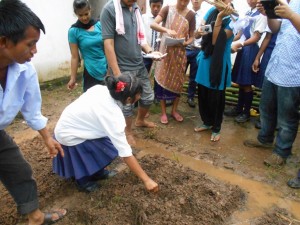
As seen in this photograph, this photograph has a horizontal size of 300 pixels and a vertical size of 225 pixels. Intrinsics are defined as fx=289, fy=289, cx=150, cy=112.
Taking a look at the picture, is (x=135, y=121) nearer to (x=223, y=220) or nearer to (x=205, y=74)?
(x=205, y=74)

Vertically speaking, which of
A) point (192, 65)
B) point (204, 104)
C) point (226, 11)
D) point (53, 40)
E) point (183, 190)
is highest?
point (226, 11)

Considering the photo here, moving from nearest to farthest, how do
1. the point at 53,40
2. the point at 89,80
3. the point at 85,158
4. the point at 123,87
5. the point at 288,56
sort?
the point at 123,87
the point at 85,158
the point at 288,56
the point at 89,80
the point at 53,40

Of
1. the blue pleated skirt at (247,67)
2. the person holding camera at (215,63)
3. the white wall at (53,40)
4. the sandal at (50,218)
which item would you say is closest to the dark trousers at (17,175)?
the sandal at (50,218)

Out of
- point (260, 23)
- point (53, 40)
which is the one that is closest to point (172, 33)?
point (260, 23)

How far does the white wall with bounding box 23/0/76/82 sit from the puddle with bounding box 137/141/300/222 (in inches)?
116

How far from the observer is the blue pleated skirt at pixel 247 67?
12.6 ft

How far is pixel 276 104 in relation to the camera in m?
3.13

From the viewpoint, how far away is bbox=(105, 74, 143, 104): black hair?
218 centimetres

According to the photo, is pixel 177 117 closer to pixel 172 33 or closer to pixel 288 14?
pixel 172 33

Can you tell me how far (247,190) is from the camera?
9.02ft

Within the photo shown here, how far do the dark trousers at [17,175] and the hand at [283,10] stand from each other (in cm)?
231

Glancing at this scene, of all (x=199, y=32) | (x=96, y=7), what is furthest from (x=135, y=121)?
(x=96, y=7)

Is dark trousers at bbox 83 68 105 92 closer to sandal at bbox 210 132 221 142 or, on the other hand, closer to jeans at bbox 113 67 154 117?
jeans at bbox 113 67 154 117

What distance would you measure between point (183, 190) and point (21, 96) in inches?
58.3
